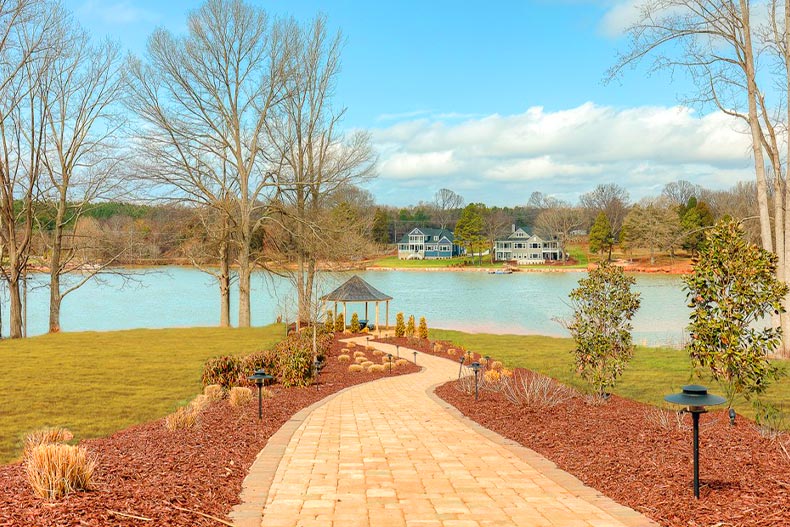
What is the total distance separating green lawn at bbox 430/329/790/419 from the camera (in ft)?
35.5

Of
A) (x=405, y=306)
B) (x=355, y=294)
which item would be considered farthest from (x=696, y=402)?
(x=405, y=306)

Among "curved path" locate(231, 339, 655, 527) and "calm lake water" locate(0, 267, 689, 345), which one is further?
"calm lake water" locate(0, 267, 689, 345)

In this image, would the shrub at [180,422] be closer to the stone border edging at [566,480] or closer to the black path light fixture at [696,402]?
the stone border edging at [566,480]

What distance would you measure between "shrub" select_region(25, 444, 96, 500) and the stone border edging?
3904mm

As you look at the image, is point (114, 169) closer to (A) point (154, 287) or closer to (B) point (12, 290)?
(B) point (12, 290)

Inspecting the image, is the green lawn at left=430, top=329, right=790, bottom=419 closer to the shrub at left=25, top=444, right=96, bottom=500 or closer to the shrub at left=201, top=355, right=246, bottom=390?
the shrub at left=201, top=355, right=246, bottom=390

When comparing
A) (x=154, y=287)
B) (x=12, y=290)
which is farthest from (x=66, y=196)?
(x=154, y=287)

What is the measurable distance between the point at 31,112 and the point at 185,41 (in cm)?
620

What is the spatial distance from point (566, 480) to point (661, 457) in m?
1.09

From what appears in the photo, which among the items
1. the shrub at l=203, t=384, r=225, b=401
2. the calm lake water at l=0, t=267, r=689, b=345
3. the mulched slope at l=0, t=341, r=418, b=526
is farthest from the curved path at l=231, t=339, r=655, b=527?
the calm lake water at l=0, t=267, r=689, b=345

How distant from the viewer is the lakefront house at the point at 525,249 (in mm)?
93250

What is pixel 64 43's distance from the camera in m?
22.4

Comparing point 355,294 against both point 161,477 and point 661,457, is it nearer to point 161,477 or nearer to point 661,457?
point 661,457

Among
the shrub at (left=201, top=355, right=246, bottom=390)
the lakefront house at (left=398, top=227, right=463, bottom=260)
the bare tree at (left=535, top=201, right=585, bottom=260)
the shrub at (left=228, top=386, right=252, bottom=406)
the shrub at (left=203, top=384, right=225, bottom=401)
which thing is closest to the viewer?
the shrub at (left=228, top=386, right=252, bottom=406)
